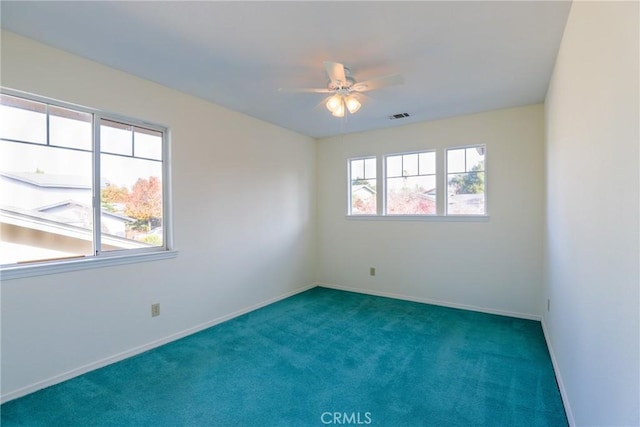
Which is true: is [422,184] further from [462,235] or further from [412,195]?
[462,235]

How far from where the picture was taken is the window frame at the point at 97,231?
2293mm

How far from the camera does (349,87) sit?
2625mm

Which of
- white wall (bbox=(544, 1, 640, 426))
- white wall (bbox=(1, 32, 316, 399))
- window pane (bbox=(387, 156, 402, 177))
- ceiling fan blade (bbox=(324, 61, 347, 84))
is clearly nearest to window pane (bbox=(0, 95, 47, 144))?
white wall (bbox=(1, 32, 316, 399))

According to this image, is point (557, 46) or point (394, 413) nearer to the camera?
point (394, 413)

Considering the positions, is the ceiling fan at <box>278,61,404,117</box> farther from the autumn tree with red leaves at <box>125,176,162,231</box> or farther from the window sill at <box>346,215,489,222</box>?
the window sill at <box>346,215,489,222</box>

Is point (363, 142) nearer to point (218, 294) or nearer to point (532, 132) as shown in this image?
point (532, 132)

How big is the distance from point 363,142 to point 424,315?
267cm

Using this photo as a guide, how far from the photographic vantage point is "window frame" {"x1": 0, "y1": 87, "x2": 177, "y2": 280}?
2.29m

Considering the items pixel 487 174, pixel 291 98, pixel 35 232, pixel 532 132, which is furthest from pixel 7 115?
pixel 532 132

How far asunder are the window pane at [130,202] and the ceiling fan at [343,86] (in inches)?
64.4

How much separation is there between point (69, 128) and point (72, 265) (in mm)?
1123

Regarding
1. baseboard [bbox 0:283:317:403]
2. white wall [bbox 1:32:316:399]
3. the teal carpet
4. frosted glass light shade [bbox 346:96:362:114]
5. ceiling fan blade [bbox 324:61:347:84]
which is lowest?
the teal carpet

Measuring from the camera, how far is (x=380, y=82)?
244 cm

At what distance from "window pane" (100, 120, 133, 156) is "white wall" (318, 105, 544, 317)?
3034mm
